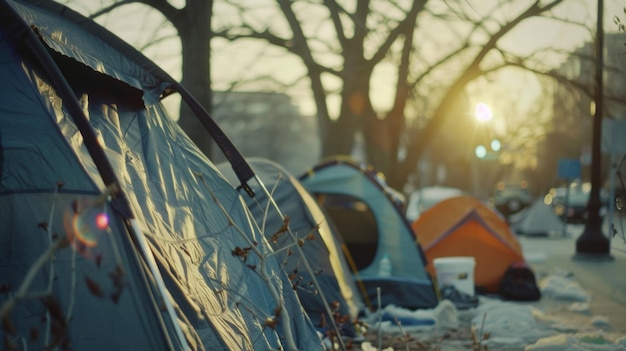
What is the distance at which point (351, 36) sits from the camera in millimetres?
17672

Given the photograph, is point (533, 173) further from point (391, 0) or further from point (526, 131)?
point (391, 0)

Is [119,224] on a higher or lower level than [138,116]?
lower

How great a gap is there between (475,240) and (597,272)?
11.7 feet

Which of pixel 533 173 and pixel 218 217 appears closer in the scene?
pixel 218 217

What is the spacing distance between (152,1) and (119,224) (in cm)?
601

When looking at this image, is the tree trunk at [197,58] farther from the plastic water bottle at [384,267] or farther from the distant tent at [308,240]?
the plastic water bottle at [384,267]

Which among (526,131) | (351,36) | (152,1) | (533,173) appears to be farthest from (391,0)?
(533,173)

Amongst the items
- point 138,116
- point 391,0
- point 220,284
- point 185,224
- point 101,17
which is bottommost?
point 220,284

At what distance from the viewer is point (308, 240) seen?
806 cm

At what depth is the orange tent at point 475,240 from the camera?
1100 cm

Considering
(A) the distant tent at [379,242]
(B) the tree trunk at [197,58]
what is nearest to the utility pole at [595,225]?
(A) the distant tent at [379,242]

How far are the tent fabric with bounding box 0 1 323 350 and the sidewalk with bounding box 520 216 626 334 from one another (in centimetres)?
345

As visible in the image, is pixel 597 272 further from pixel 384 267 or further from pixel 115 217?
pixel 115 217

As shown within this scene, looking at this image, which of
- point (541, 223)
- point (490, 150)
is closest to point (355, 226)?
point (490, 150)
